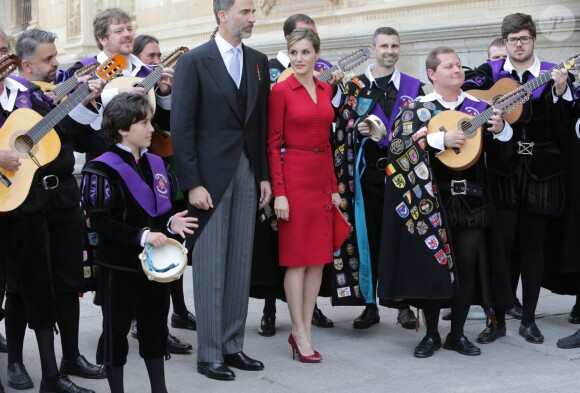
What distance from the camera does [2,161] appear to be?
4582mm

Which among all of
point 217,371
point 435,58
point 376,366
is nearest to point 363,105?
point 435,58

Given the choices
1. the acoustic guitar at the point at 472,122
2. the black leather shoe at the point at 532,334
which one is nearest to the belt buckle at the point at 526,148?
the acoustic guitar at the point at 472,122

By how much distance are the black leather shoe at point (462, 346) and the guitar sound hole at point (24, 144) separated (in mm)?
2667

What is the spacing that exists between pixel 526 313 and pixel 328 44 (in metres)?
5.19

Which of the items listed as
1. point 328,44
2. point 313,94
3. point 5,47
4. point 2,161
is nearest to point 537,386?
point 313,94

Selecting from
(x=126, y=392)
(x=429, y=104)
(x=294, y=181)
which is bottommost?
(x=126, y=392)

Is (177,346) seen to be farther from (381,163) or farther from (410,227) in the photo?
(381,163)

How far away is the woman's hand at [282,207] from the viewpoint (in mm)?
5527

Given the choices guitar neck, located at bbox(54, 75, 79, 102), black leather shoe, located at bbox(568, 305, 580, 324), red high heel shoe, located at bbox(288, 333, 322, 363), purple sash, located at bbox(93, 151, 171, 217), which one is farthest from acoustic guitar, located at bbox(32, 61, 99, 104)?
black leather shoe, located at bbox(568, 305, 580, 324)

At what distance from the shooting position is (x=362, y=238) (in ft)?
20.6

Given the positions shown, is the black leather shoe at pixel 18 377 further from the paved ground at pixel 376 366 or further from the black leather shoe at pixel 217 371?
the black leather shoe at pixel 217 371

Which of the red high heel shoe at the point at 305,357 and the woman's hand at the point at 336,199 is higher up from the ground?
the woman's hand at the point at 336,199

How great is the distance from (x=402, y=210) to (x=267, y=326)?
1266mm

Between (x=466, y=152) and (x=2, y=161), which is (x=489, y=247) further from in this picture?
(x=2, y=161)
